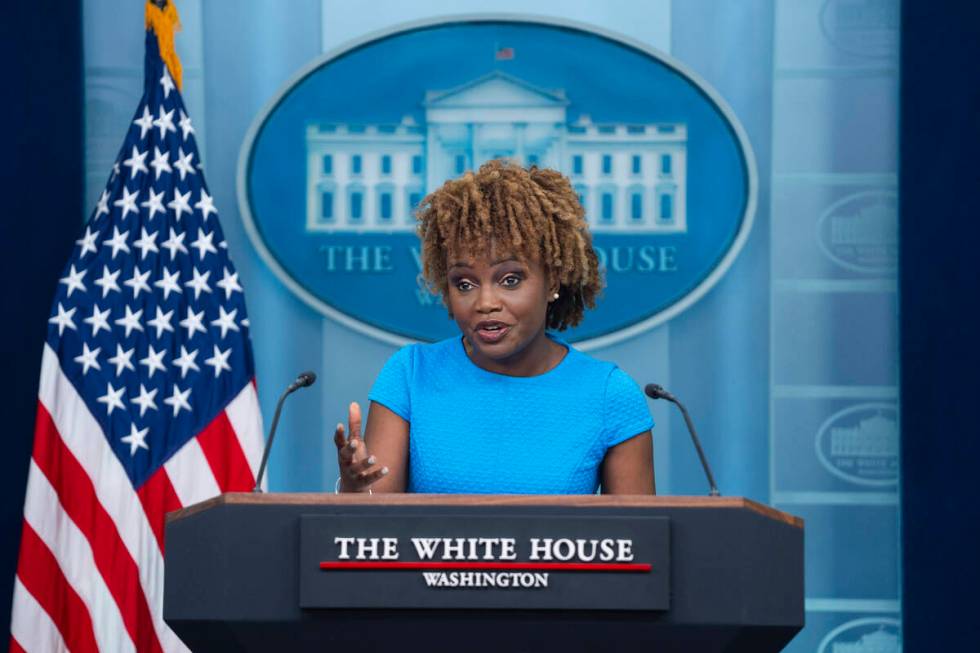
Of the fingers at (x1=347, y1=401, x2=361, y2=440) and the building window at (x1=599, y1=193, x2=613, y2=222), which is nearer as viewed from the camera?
the fingers at (x1=347, y1=401, x2=361, y2=440)

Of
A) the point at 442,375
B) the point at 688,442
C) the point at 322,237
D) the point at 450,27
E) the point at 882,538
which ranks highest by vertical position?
the point at 450,27

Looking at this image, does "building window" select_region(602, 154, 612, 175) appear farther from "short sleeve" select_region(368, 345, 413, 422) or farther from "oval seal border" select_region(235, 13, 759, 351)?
Result: "short sleeve" select_region(368, 345, 413, 422)

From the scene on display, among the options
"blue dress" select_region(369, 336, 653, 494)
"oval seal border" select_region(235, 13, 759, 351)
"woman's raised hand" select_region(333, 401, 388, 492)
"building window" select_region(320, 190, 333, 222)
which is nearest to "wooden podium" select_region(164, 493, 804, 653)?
"woman's raised hand" select_region(333, 401, 388, 492)

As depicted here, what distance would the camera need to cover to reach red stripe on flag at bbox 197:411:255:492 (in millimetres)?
3812

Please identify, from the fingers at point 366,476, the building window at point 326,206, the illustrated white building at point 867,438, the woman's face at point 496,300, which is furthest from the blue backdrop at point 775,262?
the fingers at point 366,476

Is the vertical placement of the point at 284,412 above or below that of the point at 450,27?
below

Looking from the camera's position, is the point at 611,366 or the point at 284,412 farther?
the point at 284,412

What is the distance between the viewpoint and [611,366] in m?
2.35

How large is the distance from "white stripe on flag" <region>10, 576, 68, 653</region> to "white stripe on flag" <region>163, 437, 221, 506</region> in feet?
1.47

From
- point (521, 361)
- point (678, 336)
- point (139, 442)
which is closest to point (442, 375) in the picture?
point (521, 361)

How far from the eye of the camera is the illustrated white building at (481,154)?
419 centimetres

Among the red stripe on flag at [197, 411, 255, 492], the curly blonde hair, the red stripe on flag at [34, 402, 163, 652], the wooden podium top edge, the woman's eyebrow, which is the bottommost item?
the red stripe on flag at [34, 402, 163, 652]

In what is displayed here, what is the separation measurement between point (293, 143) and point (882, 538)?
2042 millimetres

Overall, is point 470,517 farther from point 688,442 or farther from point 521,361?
point 688,442
